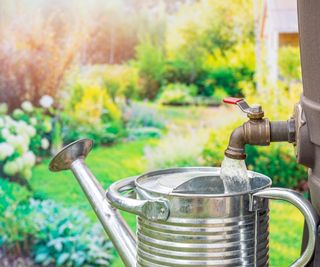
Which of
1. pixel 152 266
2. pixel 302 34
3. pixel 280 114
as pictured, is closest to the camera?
pixel 302 34

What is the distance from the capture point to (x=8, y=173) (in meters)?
3.89

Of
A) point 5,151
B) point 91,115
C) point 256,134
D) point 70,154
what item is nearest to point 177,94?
point 91,115

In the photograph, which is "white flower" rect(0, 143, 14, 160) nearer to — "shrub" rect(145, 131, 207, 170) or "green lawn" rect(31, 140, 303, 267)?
"green lawn" rect(31, 140, 303, 267)

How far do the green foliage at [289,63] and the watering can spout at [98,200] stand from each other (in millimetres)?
2153

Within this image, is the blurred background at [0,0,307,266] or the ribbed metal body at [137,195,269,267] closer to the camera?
the ribbed metal body at [137,195,269,267]

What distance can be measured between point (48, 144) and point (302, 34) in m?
2.63

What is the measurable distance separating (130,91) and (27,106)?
0.57 m

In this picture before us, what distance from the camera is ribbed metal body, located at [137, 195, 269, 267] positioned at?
1460mm

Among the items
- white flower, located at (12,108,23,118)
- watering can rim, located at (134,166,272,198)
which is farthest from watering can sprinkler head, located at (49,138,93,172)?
white flower, located at (12,108,23,118)

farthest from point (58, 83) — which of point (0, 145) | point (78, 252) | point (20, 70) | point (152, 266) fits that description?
point (152, 266)

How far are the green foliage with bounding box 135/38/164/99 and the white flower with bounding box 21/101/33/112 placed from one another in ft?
2.00

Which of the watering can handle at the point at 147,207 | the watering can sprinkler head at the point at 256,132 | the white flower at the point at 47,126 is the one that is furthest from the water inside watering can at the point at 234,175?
the white flower at the point at 47,126

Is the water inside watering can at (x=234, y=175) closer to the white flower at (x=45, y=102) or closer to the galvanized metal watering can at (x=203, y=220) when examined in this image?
the galvanized metal watering can at (x=203, y=220)

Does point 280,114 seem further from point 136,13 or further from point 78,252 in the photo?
point 78,252
